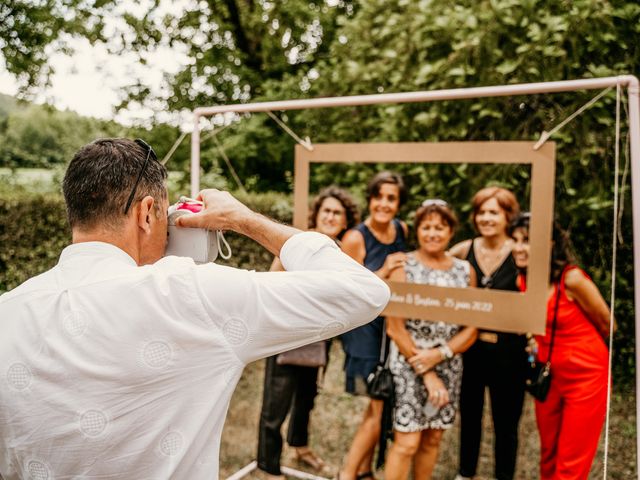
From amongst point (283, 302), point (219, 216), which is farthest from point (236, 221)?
point (283, 302)

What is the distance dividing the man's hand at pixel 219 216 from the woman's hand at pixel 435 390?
2.00 metres

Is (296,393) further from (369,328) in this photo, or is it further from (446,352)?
(446,352)

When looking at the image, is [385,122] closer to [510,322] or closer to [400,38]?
[400,38]

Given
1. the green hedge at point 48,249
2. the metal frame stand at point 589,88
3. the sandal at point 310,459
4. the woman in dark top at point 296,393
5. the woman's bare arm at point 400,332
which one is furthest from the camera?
the green hedge at point 48,249

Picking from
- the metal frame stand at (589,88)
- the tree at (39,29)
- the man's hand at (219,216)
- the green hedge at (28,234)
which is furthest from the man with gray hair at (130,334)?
the tree at (39,29)

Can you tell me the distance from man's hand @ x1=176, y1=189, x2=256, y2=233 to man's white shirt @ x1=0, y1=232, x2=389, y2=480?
0.21m

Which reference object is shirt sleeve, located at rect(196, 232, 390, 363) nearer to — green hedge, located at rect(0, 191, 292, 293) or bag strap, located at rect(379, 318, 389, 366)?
bag strap, located at rect(379, 318, 389, 366)

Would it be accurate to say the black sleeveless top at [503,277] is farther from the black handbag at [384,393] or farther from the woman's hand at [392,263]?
the black handbag at [384,393]

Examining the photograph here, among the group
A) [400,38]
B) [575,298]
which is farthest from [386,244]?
[400,38]

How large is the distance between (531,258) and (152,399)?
229 cm

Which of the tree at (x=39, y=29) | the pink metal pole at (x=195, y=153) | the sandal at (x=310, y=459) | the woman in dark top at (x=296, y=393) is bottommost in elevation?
the sandal at (x=310, y=459)

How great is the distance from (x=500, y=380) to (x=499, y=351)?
0.56 ft

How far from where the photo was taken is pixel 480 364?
10.9 feet

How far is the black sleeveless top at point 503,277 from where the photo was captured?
10.4ft
